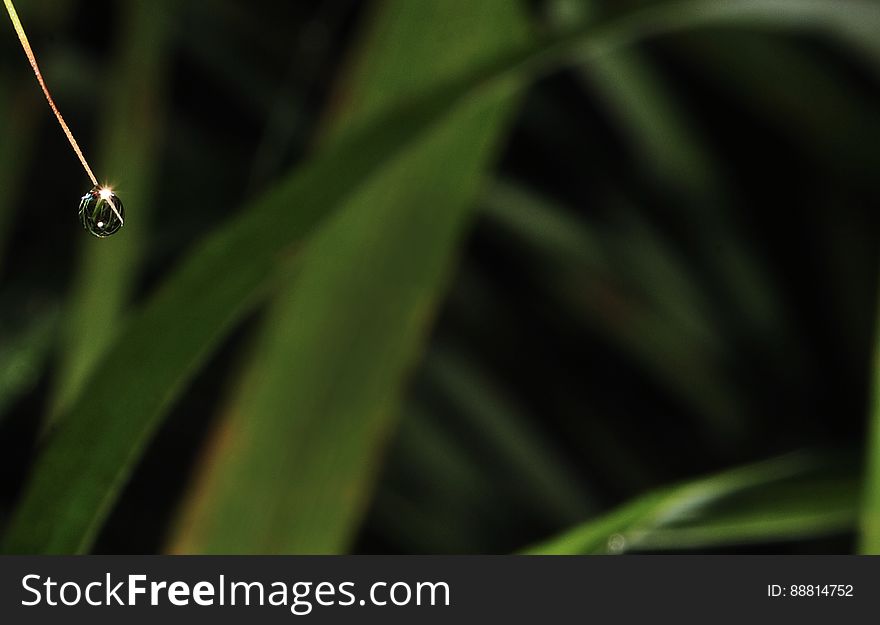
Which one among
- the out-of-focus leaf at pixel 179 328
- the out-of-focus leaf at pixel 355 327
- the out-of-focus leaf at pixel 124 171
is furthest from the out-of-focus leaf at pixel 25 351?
the out-of-focus leaf at pixel 179 328

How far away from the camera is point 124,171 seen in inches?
16.8

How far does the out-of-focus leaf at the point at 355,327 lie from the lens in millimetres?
318

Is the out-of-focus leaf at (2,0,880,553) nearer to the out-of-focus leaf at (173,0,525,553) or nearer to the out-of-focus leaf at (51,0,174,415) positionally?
the out-of-focus leaf at (173,0,525,553)

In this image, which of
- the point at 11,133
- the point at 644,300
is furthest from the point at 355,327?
the point at 644,300

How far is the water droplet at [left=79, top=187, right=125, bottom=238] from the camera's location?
18cm

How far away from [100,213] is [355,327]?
158 mm

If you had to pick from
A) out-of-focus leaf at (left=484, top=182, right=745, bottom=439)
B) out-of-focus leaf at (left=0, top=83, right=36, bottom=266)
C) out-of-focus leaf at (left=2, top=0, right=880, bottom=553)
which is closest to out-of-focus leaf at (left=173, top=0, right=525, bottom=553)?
out-of-focus leaf at (left=2, top=0, right=880, bottom=553)

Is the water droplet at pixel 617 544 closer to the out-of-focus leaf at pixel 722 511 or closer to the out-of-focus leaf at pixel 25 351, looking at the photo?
the out-of-focus leaf at pixel 722 511

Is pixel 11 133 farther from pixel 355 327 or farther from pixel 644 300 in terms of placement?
pixel 644 300

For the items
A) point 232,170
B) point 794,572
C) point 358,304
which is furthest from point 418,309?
point 232,170

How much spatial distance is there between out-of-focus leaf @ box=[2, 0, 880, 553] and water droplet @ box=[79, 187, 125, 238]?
0.03 meters

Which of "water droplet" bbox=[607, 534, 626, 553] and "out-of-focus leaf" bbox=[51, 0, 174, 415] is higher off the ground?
"out-of-focus leaf" bbox=[51, 0, 174, 415]

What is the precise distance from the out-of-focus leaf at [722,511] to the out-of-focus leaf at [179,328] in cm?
10

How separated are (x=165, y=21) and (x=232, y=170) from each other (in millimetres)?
176
